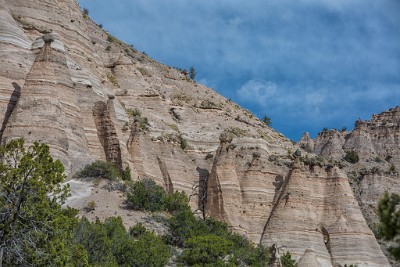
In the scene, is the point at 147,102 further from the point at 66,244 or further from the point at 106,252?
the point at 66,244

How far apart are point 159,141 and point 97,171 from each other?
12371 mm

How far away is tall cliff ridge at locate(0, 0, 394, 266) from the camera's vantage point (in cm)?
4078

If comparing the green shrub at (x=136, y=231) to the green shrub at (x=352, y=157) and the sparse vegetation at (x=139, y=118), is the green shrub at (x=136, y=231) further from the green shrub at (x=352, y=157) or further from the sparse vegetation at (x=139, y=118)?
the green shrub at (x=352, y=157)

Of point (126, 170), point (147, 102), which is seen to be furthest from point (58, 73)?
point (147, 102)

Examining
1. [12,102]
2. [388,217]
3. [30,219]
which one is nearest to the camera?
[388,217]

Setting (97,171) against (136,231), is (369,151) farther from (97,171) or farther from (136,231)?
(136,231)

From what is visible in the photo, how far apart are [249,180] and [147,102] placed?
1249 centimetres

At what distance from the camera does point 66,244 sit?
22781mm

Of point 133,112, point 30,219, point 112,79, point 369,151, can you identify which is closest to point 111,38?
point 112,79

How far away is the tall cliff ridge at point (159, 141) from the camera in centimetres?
4078

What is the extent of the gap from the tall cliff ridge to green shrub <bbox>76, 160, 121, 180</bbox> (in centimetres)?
54

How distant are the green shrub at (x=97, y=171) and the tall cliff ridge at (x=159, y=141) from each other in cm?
54

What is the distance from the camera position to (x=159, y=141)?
51.7 m

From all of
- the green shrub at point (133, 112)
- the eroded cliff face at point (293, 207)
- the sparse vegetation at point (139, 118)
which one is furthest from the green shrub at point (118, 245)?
the green shrub at point (133, 112)
